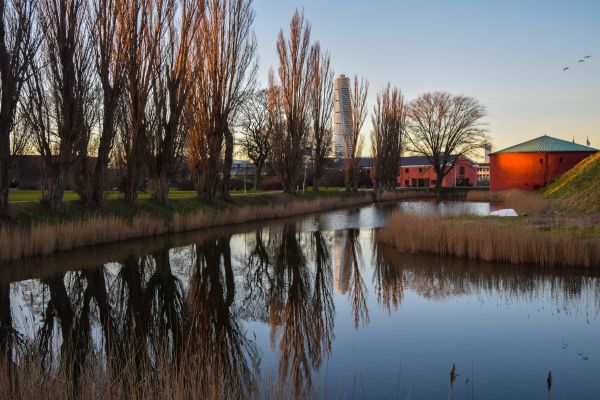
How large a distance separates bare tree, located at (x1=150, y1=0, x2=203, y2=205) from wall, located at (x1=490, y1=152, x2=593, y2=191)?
29276 mm

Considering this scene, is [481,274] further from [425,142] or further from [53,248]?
[425,142]

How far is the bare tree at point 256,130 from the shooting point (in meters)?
38.7

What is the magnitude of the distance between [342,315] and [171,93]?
512 inches

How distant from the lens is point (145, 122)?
1698 centimetres

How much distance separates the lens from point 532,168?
3788 centimetres

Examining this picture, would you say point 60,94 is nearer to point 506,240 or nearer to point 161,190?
point 161,190

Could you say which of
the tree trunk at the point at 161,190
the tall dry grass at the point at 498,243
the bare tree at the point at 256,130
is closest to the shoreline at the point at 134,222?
the tree trunk at the point at 161,190

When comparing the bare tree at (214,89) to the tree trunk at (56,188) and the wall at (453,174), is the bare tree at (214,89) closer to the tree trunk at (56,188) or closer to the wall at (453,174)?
the tree trunk at (56,188)

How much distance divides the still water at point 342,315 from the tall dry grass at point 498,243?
0.38 metres

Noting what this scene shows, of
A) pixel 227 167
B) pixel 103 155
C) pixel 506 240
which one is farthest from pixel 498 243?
pixel 227 167

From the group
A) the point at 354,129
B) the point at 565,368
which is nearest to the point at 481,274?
the point at 565,368

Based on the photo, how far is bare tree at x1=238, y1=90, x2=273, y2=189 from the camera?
3869 cm

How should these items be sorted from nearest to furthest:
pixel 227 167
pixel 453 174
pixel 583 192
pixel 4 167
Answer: pixel 4 167, pixel 583 192, pixel 227 167, pixel 453 174

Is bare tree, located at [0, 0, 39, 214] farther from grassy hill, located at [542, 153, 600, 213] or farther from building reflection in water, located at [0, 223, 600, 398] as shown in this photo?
grassy hill, located at [542, 153, 600, 213]
